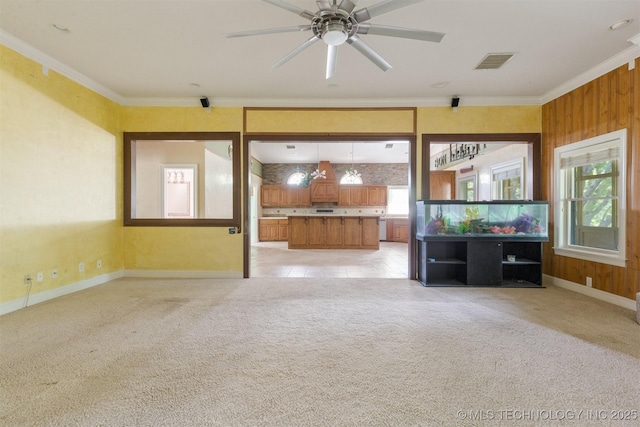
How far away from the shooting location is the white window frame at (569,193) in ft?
10.2

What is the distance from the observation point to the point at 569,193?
12.7 feet

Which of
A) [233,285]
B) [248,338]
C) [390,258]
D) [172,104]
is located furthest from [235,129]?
[390,258]

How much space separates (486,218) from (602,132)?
5.21 feet

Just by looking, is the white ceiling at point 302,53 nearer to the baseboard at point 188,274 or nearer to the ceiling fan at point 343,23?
the ceiling fan at point 343,23

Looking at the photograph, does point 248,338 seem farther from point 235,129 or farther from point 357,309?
point 235,129

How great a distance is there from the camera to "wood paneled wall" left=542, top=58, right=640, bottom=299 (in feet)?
9.82

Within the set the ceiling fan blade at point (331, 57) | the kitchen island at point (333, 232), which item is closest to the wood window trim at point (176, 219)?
the ceiling fan blade at point (331, 57)

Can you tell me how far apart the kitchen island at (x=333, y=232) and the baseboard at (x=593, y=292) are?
435cm

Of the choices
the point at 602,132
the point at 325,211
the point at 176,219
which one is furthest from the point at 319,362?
the point at 325,211

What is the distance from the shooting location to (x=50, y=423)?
1382mm

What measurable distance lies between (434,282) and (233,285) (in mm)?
2953

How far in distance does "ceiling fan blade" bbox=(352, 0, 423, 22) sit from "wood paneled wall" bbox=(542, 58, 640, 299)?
3020 millimetres

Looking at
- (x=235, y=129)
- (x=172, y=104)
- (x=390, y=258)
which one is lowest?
(x=390, y=258)

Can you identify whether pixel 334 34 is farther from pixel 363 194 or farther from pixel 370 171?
pixel 370 171
